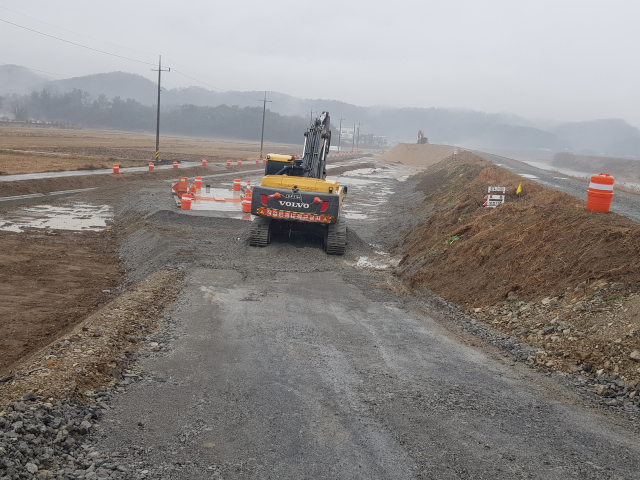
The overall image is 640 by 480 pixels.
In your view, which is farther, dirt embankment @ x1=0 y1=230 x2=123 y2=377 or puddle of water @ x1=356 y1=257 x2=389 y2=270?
puddle of water @ x1=356 y1=257 x2=389 y2=270

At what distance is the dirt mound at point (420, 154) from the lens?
82625 millimetres

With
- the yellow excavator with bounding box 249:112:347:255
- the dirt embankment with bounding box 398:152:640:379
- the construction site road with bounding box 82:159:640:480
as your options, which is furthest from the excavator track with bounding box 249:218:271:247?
the construction site road with bounding box 82:159:640:480

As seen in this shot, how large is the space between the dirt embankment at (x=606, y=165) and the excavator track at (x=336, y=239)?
2319 inches

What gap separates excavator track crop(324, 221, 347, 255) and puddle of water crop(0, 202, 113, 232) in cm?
785

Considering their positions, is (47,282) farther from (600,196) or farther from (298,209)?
(600,196)

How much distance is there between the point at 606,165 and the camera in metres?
82.8

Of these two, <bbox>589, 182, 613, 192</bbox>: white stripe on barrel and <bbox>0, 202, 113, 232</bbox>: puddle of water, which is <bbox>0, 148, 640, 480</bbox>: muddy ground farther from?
<bbox>0, 202, 113, 232</bbox>: puddle of water

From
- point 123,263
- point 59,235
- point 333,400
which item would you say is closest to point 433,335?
point 333,400

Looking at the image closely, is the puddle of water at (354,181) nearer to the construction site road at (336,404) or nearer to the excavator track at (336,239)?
the excavator track at (336,239)

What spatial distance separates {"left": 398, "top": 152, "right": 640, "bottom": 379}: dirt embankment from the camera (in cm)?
720

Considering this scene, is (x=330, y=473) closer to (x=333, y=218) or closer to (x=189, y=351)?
(x=189, y=351)

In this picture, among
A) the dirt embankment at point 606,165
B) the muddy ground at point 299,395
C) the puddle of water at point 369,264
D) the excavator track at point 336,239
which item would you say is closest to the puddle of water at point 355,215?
the puddle of water at point 369,264

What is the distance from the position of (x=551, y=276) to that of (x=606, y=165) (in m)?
83.5

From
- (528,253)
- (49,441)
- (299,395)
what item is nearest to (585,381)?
(299,395)
